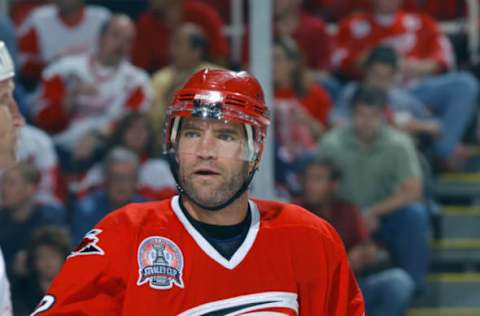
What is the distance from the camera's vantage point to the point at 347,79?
7047 millimetres

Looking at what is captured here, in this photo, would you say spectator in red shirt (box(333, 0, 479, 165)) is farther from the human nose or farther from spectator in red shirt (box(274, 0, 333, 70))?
the human nose

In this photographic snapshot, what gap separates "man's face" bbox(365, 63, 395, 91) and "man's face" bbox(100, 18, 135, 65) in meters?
1.27

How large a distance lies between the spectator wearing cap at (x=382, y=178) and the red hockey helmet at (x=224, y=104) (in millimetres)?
2996

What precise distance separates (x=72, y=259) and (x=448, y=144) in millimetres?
4035

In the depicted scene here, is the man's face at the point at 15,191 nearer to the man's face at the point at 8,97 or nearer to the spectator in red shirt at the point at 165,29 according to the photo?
the spectator in red shirt at the point at 165,29

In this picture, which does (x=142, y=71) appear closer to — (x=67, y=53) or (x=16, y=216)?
(x=67, y=53)

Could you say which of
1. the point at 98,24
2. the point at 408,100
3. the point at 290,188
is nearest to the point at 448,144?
the point at 408,100

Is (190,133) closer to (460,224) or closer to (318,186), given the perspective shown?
(318,186)

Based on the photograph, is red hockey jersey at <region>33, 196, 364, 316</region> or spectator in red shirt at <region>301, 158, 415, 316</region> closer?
red hockey jersey at <region>33, 196, 364, 316</region>

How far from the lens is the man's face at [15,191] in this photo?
18.8 feet

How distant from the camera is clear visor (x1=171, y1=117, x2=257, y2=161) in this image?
2.95 meters

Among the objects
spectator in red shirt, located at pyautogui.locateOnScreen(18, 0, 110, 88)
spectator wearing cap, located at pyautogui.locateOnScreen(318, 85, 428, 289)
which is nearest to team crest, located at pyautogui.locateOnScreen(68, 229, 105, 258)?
spectator wearing cap, located at pyautogui.locateOnScreen(318, 85, 428, 289)

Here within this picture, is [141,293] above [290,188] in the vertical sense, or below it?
above

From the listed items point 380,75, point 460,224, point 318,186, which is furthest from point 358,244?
point 380,75
